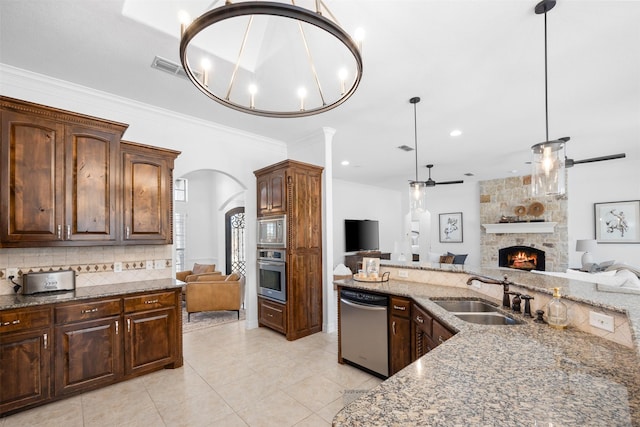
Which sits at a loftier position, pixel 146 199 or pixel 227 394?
pixel 146 199

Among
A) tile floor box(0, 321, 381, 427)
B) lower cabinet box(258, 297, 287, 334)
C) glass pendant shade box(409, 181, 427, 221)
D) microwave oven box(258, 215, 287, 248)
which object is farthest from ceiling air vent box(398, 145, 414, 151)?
tile floor box(0, 321, 381, 427)

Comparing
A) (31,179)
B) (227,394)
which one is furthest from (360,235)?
(31,179)

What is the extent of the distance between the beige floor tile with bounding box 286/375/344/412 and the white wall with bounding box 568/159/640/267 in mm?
6856

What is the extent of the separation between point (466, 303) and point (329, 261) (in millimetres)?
2227

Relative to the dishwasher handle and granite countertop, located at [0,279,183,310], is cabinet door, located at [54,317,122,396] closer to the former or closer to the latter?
granite countertop, located at [0,279,183,310]

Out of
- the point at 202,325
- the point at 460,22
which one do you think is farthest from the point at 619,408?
the point at 202,325

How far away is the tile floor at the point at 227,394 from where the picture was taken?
229 cm

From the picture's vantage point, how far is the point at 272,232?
4223 mm

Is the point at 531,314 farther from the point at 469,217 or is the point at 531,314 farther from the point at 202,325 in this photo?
the point at 469,217

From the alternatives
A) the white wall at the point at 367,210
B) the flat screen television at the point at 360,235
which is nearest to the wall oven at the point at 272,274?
the white wall at the point at 367,210

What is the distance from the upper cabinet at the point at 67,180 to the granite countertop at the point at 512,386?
10.0 ft

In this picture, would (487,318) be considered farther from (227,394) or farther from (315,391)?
(227,394)

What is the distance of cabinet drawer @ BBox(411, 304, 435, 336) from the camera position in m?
2.19

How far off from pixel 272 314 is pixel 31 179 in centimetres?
305
